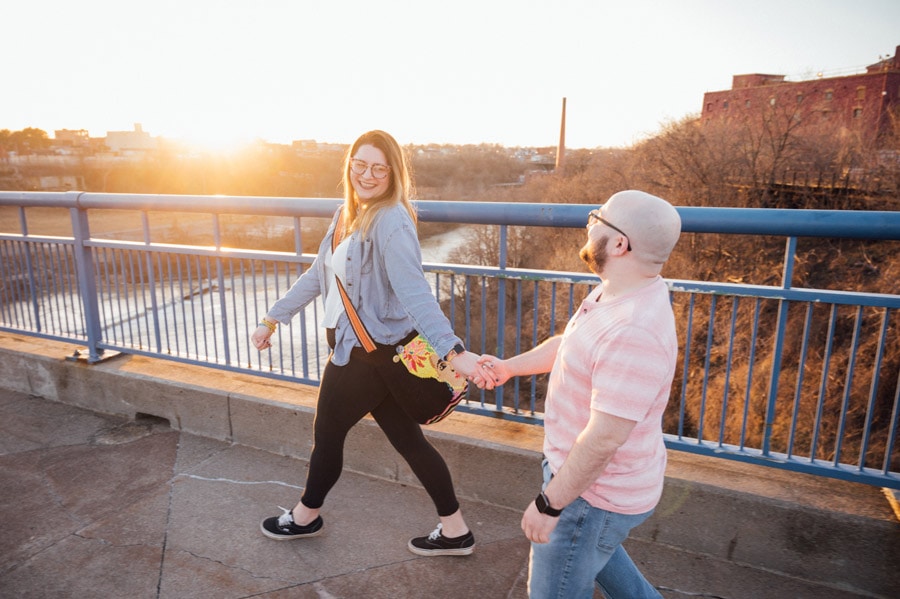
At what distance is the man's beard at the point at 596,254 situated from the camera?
1493 mm

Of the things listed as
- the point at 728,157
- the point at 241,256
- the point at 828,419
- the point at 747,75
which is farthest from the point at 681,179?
the point at 747,75

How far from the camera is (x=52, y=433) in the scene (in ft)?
13.0

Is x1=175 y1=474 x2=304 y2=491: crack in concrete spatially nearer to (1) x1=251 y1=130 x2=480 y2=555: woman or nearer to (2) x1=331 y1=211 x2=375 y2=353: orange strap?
(1) x1=251 y1=130 x2=480 y2=555: woman

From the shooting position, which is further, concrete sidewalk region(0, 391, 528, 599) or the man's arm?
concrete sidewalk region(0, 391, 528, 599)

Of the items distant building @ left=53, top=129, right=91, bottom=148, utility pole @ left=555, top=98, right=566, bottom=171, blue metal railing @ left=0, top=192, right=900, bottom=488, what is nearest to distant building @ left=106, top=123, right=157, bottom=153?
distant building @ left=53, top=129, right=91, bottom=148

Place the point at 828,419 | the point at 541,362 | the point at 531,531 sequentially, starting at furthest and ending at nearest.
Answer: the point at 828,419 → the point at 541,362 → the point at 531,531

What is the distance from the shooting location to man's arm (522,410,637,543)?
1.39 m

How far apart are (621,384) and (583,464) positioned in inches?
8.4

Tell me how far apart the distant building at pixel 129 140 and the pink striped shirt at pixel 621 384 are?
10357 centimetres

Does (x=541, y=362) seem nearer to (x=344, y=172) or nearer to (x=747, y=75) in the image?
(x=344, y=172)

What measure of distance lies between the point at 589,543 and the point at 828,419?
71.1 feet

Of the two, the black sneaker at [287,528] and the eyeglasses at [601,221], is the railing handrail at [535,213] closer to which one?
the eyeglasses at [601,221]

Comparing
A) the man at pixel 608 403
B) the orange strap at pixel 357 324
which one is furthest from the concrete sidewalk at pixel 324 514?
the man at pixel 608 403

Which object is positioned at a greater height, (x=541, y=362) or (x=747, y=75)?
(x=747, y=75)
